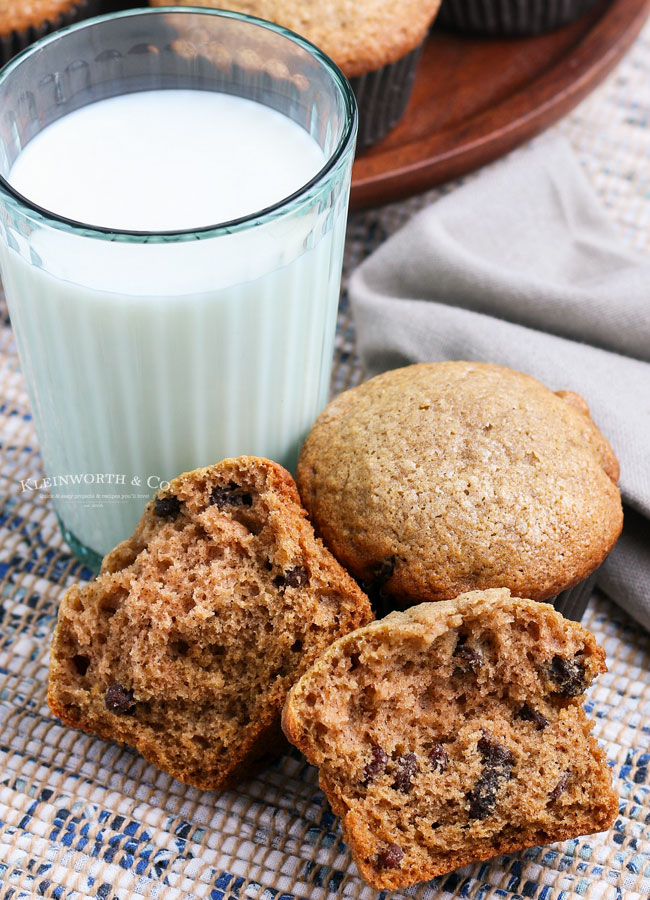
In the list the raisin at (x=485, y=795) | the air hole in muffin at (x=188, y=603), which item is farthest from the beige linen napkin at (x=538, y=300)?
the air hole in muffin at (x=188, y=603)

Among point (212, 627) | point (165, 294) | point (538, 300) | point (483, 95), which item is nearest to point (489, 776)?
point (212, 627)

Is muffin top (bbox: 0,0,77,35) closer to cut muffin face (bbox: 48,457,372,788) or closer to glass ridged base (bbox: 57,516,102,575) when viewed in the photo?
glass ridged base (bbox: 57,516,102,575)

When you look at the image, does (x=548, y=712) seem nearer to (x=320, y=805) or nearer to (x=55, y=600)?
(x=320, y=805)

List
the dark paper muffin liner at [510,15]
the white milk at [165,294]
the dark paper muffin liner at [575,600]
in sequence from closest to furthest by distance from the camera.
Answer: the white milk at [165,294]
the dark paper muffin liner at [575,600]
the dark paper muffin liner at [510,15]

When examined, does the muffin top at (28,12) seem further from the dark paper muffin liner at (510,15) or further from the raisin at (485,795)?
the raisin at (485,795)

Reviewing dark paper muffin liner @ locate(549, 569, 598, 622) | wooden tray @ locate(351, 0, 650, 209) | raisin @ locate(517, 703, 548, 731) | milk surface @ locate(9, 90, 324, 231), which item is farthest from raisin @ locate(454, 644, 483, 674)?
wooden tray @ locate(351, 0, 650, 209)

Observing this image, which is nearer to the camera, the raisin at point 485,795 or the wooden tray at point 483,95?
the raisin at point 485,795
